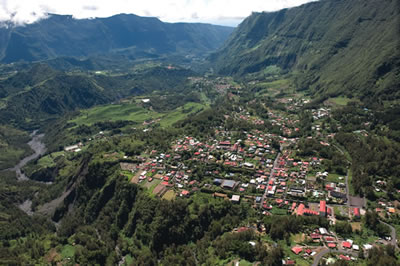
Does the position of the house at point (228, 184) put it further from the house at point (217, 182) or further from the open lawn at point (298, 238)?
the open lawn at point (298, 238)

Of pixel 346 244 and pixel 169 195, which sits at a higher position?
pixel 346 244

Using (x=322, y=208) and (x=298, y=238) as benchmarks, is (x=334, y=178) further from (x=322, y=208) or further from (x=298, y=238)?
(x=298, y=238)

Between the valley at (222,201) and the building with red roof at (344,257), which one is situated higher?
the building with red roof at (344,257)

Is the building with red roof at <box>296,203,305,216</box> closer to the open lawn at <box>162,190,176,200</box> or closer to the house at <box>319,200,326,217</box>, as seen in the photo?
the house at <box>319,200,326,217</box>

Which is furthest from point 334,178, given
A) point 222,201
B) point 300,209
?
point 222,201

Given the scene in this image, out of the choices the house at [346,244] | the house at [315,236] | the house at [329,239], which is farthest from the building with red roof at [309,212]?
the house at [346,244]

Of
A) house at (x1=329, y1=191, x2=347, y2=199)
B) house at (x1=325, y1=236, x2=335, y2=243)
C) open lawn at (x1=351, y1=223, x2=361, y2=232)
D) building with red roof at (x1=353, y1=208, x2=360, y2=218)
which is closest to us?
house at (x1=325, y1=236, x2=335, y2=243)

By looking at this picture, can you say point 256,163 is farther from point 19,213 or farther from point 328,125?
point 19,213

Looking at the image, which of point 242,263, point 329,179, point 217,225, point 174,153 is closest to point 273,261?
point 242,263

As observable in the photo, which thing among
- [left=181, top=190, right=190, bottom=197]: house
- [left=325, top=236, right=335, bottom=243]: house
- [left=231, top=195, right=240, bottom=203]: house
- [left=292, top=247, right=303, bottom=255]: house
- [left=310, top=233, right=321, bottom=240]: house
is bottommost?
[left=181, top=190, right=190, bottom=197]: house

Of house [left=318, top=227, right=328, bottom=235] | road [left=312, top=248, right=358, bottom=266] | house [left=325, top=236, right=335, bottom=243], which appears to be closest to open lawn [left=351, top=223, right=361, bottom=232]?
house [left=318, top=227, right=328, bottom=235]

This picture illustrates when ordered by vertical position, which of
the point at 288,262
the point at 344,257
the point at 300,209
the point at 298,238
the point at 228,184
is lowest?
the point at 228,184
